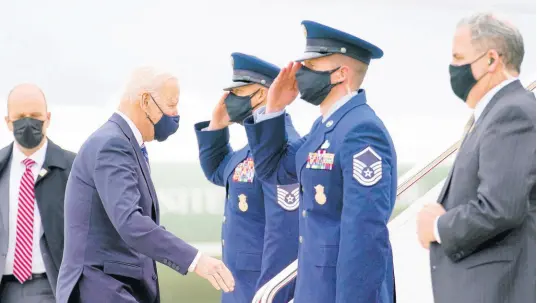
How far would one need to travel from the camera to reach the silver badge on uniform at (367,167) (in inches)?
100

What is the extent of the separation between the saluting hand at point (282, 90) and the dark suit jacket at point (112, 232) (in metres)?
0.44

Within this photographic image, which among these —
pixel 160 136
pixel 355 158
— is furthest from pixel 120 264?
pixel 355 158

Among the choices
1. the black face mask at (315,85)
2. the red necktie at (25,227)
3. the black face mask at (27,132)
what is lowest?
the red necktie at (25,227)

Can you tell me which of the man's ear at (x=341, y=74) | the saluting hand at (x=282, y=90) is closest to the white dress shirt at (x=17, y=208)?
the saluting hand at (x=282, y=90)

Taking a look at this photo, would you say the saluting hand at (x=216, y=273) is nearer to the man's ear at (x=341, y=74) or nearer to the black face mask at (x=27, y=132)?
the man's ear at (x=341, y=74)

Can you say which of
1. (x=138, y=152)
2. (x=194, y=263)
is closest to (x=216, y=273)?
(x=194, y=263)

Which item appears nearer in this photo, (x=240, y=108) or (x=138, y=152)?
(x=138, y=152)

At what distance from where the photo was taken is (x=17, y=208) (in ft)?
11.9

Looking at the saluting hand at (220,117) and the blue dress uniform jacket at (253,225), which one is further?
the saluting hand at (220,117)

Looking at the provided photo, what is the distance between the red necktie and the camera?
3.56 m

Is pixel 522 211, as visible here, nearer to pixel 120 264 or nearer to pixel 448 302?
pixel 448 302

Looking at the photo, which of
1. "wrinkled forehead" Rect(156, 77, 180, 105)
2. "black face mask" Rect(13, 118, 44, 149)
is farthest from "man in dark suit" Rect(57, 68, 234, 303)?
"black face mask" Rect(13, 118, 44, 149)

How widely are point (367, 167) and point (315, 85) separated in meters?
0.35

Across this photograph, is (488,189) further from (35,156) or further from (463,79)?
(35,156)
